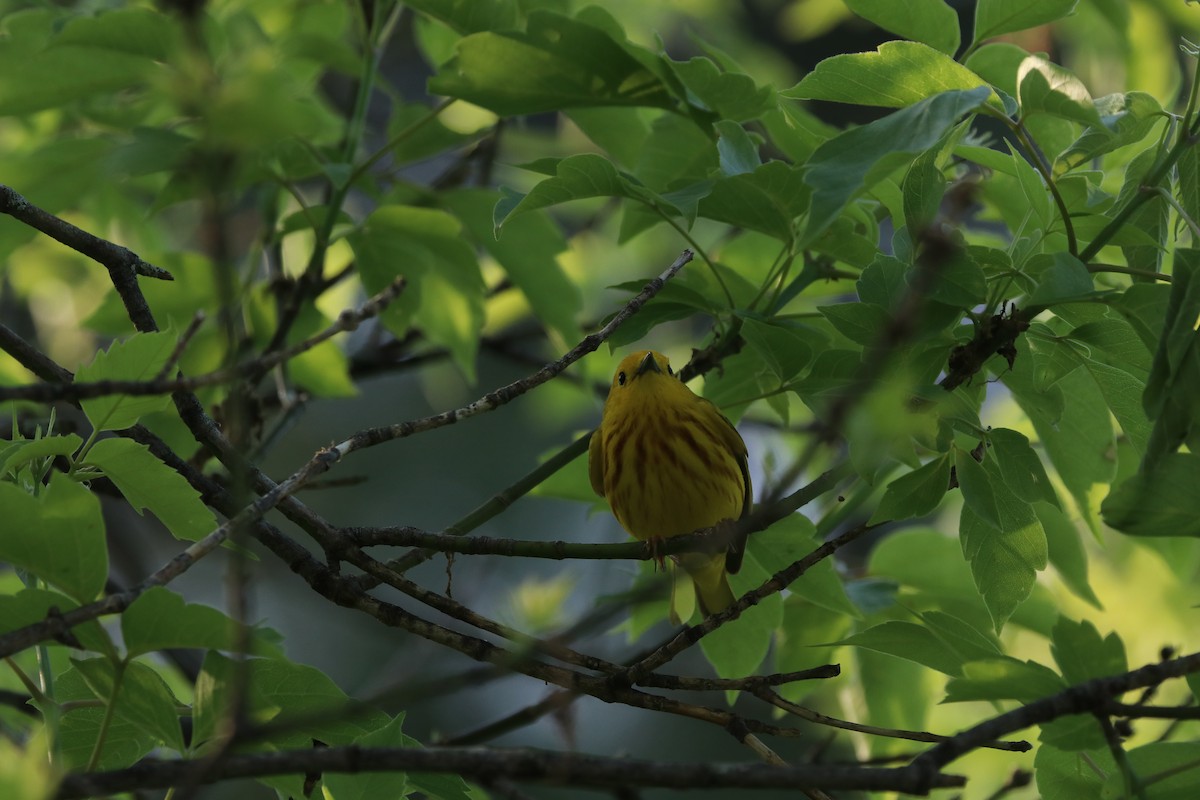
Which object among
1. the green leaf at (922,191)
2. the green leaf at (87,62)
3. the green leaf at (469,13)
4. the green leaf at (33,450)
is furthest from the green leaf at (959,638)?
the green leaf at (87,62)

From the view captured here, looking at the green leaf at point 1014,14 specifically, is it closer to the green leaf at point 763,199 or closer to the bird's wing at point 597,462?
the green leaf at point 763,199

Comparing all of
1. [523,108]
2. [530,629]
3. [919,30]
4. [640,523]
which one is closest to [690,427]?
[640,523]

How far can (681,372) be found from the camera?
76.3 inches

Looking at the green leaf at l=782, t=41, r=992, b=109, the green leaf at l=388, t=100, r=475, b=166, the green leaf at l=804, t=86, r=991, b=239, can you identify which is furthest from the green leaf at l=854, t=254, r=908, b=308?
the green leaf at l=388, t=100, r=475, b=166

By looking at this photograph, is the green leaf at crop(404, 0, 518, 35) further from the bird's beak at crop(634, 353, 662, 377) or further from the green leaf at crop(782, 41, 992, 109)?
the bird's beak at crop(634, 353, 662, 377)

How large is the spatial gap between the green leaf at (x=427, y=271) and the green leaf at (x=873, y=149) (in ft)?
3.51

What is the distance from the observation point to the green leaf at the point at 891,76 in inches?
57.7

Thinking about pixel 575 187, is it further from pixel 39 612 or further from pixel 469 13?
pixel 39 612

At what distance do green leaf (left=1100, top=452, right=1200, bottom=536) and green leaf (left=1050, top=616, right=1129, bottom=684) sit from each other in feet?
0.52

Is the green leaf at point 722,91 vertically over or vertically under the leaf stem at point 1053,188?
over

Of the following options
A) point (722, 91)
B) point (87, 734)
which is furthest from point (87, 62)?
point (87, 734)

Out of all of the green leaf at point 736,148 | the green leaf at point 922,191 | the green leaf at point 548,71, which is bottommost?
the green leaf at point 922,191

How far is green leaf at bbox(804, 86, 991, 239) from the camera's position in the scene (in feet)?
4.02

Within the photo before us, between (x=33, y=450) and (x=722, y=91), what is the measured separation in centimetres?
113
